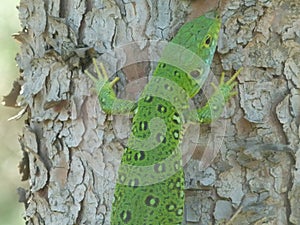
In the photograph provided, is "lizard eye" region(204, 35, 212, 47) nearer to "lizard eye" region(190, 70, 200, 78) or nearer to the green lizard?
the green lizard

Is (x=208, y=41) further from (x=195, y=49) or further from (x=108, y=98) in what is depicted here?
(x=108, y=98)

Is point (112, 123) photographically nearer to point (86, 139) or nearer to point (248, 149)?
point (86, 139)

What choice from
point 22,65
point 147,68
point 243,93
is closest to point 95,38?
point 147,68

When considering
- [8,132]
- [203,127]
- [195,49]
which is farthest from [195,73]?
[8,132]

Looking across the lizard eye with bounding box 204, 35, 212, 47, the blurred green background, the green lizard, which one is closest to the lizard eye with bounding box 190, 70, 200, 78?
the green lizard

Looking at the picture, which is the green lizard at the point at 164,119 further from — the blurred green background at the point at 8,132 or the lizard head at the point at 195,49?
the blurred green background at the point at 8,132

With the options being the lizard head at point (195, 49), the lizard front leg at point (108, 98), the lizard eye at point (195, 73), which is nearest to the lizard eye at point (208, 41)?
the lizard head at point (195, 49)
